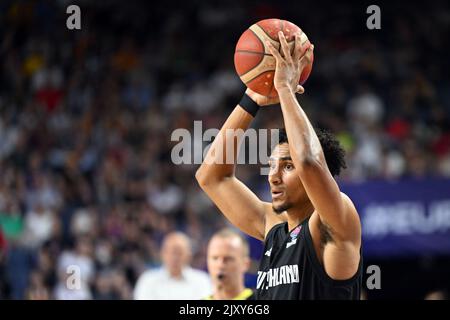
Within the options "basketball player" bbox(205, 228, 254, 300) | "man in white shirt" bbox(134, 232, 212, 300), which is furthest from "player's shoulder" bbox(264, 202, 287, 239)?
"man in white shirt" bbox(134, 232, 212, 300)

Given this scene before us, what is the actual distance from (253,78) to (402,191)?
5.98 m

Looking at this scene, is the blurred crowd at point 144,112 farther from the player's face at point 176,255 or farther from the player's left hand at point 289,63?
the player's left hand at point 289,63

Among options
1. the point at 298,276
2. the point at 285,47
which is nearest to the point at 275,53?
the point at 285,47

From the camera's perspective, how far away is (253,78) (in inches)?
188

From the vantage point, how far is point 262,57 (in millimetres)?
4762

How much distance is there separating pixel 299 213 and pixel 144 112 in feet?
32.4

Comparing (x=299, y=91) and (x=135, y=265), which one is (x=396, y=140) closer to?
(x=135, y=265)

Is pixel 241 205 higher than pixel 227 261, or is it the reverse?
pixel 241 205

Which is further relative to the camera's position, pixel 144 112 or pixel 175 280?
pixel 144 112

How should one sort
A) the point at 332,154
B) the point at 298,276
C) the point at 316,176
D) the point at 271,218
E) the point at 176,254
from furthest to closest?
the point at 176,254, the point at 271,218, the point at 332,154, the point at 298,276, the point at 316,176

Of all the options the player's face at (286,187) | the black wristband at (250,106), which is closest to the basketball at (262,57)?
the black wristband at (250,106)

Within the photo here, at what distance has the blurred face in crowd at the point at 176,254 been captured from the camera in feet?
28.8

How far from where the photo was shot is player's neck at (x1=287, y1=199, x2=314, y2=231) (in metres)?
4.48

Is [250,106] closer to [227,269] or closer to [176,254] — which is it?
[227,269]
